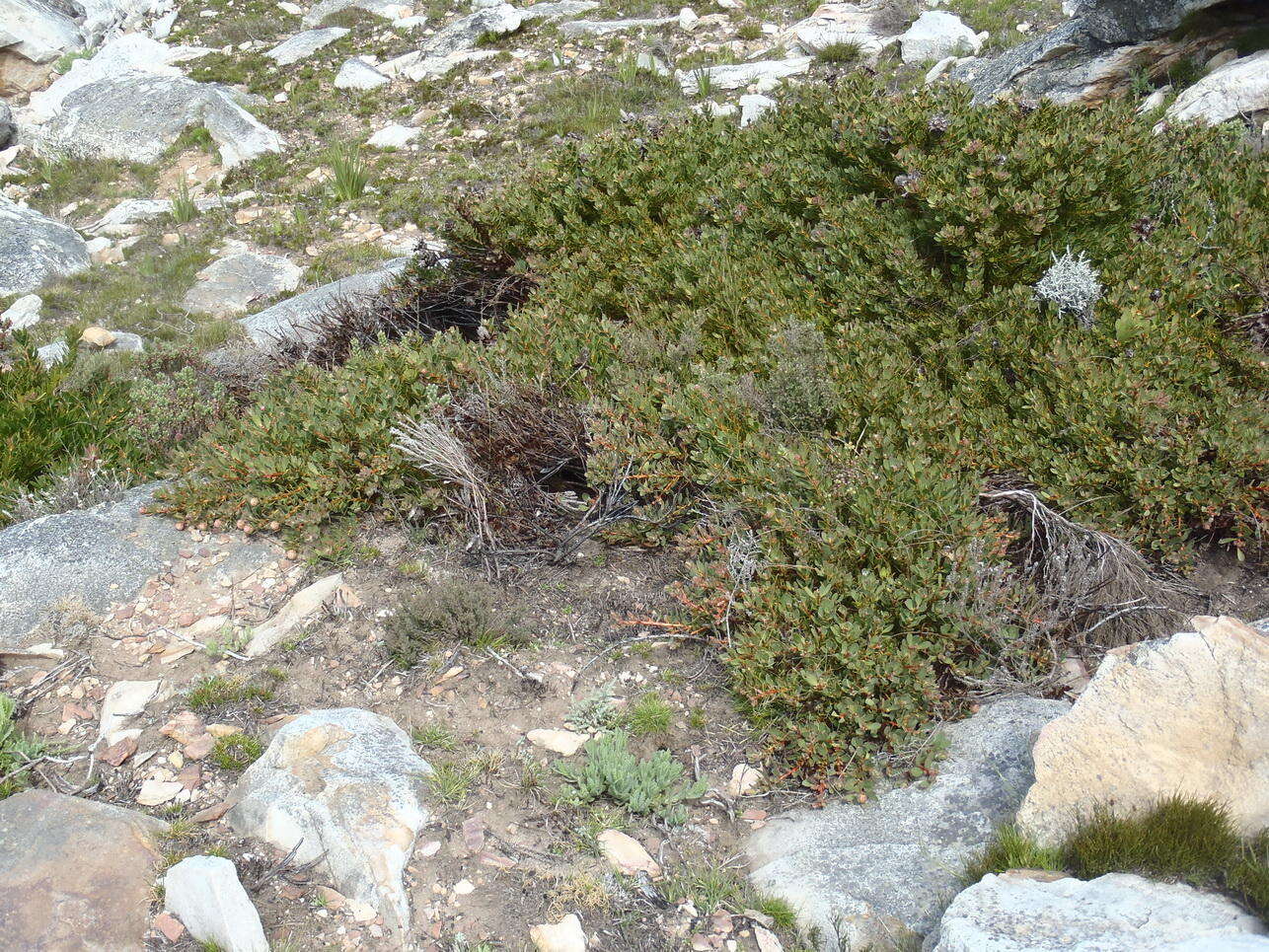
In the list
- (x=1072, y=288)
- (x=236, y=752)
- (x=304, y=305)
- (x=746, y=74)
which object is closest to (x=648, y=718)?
(x=236, y=752)

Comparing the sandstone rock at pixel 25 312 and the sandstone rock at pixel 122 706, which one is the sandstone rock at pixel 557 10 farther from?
the sandstone rock at pixel 122 706

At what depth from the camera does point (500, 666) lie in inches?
157

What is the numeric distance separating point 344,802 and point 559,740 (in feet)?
2.66

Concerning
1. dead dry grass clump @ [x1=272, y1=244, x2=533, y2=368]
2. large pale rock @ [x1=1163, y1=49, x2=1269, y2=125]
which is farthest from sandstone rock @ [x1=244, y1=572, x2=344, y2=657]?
large pale rock @ [x1=1163, y1=49, x2=1269, y2=125]

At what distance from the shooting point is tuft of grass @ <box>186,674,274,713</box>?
3.82 m

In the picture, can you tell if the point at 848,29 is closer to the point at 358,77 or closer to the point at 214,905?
→ the point at 358,77

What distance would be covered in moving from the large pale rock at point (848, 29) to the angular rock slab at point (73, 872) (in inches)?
478

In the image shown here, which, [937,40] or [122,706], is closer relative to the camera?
[122,706]

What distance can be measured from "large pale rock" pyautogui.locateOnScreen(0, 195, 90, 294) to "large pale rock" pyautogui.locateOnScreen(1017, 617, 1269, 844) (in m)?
10.5

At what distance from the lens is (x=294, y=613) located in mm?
4301

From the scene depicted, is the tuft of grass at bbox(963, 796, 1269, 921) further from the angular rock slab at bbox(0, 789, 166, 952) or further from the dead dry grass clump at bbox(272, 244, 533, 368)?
A: the dead dry grass clump at bbox(272, 244, 533, 368)

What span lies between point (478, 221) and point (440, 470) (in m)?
2.91

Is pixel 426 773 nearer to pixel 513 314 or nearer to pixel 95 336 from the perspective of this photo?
pixel 513 314

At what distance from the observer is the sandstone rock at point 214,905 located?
275 cm
